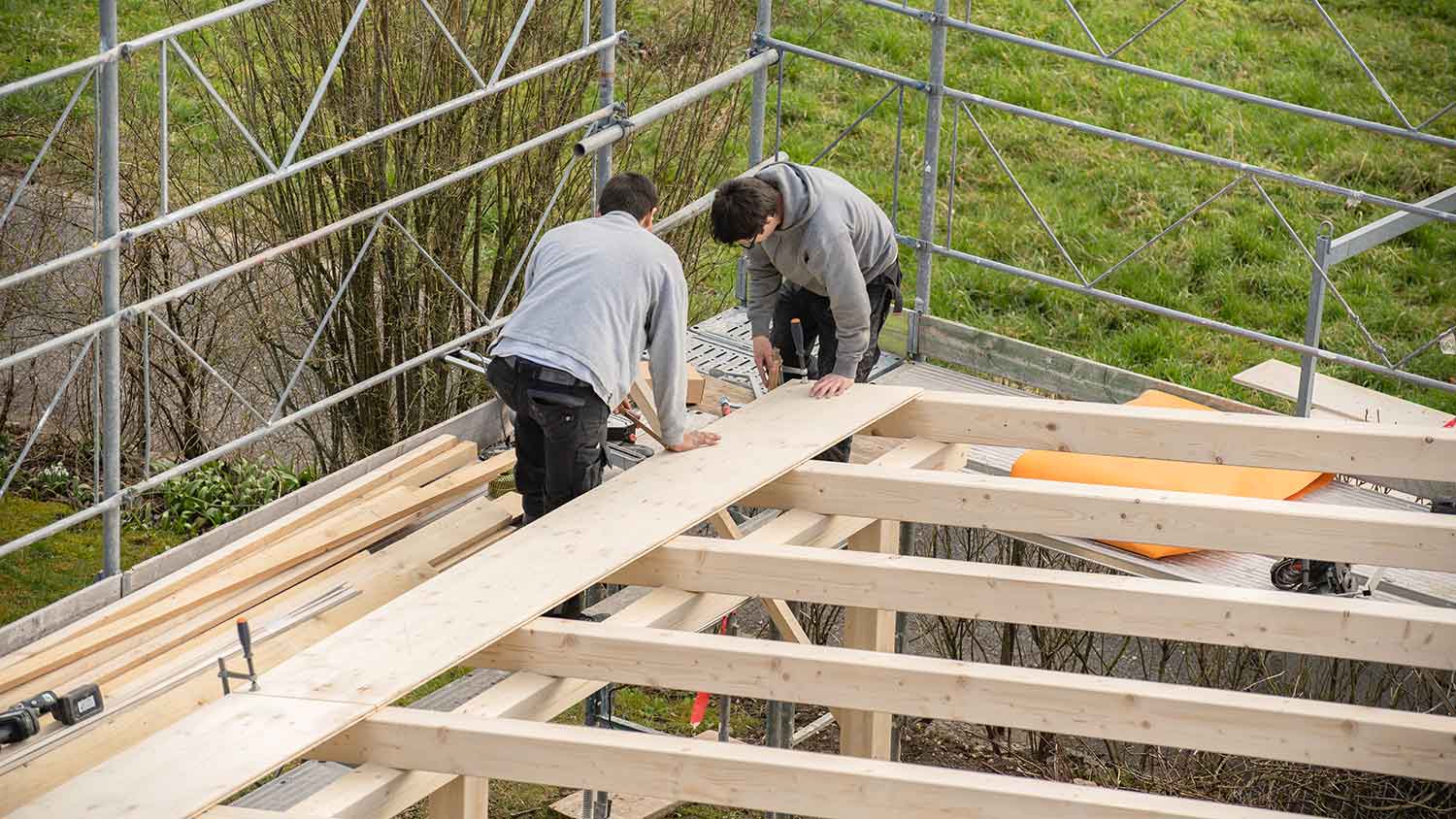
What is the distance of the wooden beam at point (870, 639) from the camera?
6961 millimetres

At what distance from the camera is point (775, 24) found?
527 inches

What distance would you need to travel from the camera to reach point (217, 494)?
9906 mm

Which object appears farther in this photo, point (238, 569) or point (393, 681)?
point (238, 569)

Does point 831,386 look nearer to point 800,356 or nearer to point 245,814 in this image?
point 800,356

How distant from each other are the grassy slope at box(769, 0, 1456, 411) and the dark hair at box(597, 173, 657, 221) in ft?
17.4

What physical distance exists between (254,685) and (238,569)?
1.19 metres

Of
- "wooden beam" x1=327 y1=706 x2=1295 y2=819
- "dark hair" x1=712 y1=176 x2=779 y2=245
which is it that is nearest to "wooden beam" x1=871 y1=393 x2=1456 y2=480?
"dark hair" x1=712 y1=176 x2=779 y2=245

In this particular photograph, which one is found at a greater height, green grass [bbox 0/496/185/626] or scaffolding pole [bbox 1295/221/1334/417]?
scaffolding pole [bbox 1295/221/1334/417]

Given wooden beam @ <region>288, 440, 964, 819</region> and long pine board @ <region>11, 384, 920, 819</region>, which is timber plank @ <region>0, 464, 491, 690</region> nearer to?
long pine board @ <region>11, 384, 920, 819</region>

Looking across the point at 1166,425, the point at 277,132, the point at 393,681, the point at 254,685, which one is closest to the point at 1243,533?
the point at 1166,425

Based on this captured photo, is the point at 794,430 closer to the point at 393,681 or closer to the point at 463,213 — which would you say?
the point at 393,681

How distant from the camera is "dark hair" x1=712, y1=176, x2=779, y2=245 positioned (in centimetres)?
600

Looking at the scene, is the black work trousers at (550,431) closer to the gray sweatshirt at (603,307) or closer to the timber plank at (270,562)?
the gray sweatshirt at (603,307)

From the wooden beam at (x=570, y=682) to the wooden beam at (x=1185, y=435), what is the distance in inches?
8.0
